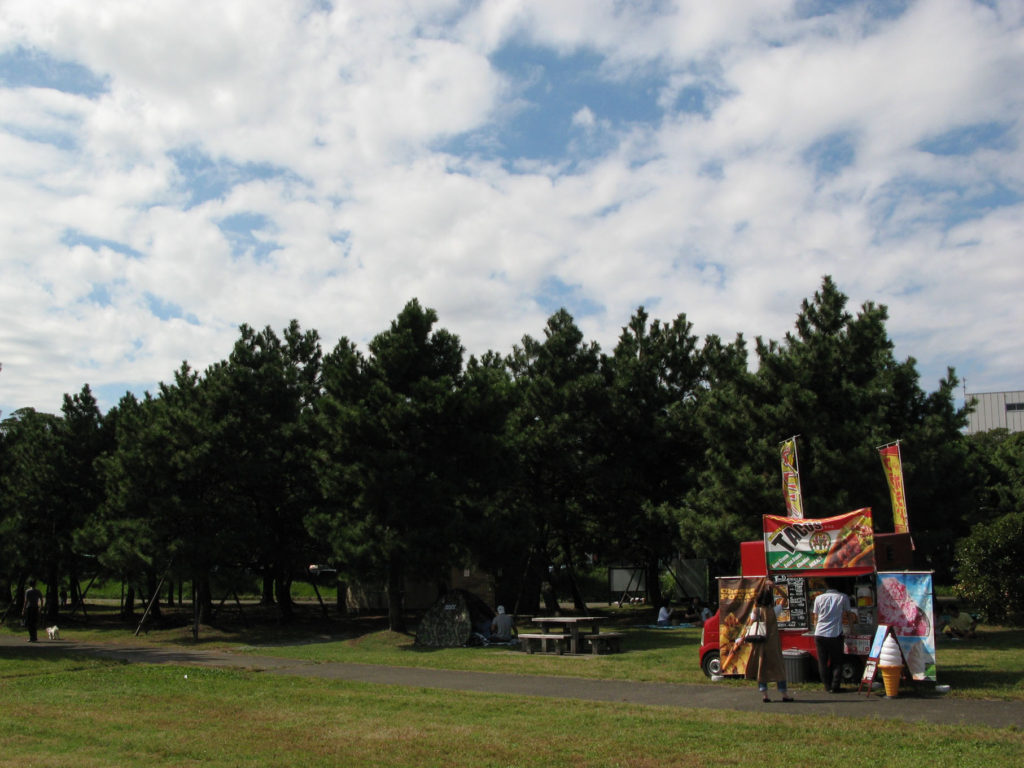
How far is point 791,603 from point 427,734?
698 centimetres

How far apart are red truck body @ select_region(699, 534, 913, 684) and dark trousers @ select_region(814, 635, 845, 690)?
27.8 inches

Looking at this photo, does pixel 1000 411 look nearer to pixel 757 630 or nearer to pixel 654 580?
pixel 654 580

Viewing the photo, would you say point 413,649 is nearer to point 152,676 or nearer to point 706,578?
point 152,676

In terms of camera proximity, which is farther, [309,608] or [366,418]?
[309,608]

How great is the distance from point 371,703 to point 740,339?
21.3 metres

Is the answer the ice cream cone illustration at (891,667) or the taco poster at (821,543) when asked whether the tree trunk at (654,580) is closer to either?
the taco poster at (821,543)

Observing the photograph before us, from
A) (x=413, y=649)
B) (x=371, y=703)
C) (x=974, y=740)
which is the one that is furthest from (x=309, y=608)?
(x=974, y=740)

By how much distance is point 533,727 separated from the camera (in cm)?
1031

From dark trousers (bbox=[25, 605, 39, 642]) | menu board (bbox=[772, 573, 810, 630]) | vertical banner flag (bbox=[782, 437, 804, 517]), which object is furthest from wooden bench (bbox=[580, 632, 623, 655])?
dark trousers (bbox=[25, 605, 39, 642])

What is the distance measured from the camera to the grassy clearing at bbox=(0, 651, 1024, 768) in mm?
8578

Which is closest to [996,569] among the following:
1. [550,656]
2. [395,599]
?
[550,656]

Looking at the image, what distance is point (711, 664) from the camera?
47.8 feet

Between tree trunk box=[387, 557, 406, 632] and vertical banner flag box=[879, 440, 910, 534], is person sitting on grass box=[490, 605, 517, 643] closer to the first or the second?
tree trunk box=[387, 557, 406, 632]

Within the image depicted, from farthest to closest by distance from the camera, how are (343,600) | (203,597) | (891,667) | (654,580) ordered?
1. (343,600)
2. (654,580)
3. (203,597)
4. (891,667)
